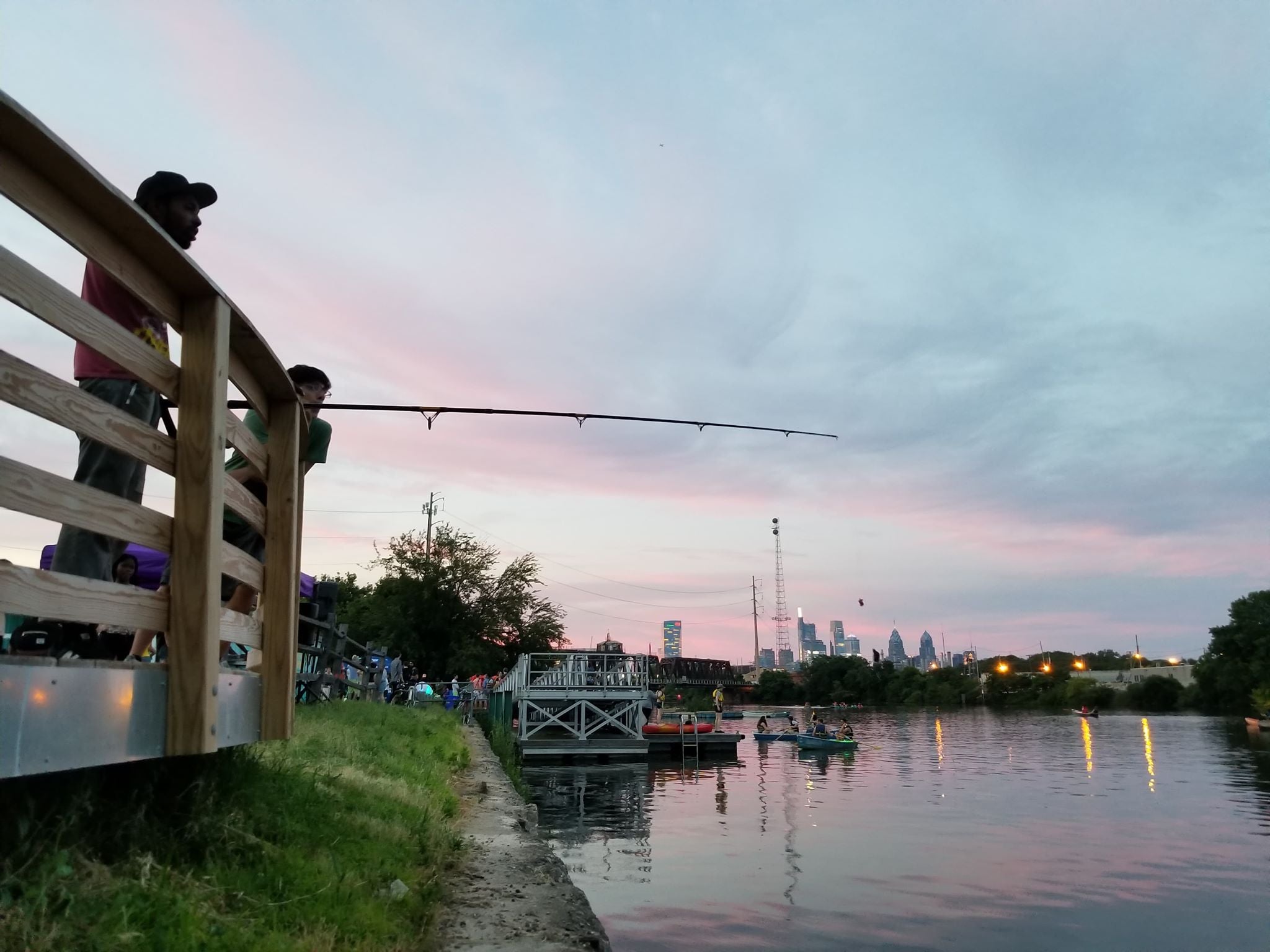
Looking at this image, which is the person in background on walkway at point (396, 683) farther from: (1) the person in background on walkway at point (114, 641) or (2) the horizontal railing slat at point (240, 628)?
(2) the horizontal railing slat at point (240, 628)

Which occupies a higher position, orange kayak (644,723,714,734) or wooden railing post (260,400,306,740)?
wooden railing post (260,400,306,740)

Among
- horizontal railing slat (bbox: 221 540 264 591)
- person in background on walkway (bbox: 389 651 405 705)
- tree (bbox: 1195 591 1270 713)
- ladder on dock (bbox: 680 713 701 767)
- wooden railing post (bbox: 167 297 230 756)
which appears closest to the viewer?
wooden railing post (bbox: 167 297 230 756)

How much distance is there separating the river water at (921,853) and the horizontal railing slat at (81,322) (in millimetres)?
10136

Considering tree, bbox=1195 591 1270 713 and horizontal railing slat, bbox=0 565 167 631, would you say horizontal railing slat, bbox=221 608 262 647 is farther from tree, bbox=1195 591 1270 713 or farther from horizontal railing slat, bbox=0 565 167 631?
tree, bbox=1195 591 1270 713

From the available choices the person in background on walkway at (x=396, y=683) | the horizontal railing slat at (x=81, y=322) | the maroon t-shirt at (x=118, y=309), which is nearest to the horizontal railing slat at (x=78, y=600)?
the horizontal railing slat at (x=81, y=322)

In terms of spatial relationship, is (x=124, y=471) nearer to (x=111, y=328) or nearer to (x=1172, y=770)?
(x=111, y=328)

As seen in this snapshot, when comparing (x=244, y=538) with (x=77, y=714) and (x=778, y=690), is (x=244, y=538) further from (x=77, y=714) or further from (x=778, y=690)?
(x=778, y=690)

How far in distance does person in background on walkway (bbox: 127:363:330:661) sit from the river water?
8.30 m

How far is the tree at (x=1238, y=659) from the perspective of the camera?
256ft

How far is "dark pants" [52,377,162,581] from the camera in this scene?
→ 360 cm

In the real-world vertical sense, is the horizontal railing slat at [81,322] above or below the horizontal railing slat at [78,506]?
above

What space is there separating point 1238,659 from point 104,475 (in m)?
96.9

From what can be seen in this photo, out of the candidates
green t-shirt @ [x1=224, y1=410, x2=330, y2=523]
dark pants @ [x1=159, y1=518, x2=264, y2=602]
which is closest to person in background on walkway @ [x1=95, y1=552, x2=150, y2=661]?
dark pants @ [x1=159, y1=518, x2=264, y2=602]

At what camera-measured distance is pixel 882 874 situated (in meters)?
17.1
